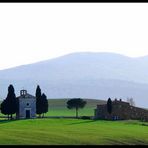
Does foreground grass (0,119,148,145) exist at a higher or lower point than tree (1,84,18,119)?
lower

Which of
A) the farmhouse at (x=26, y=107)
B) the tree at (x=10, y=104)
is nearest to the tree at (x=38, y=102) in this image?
the farmhouse at (x=26, y=107)

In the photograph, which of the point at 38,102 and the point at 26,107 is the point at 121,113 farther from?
the point at 26,107

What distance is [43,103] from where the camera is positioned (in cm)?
10088

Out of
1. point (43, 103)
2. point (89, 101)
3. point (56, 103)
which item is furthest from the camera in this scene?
point (89, 101)

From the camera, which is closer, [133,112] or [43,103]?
[43,103]

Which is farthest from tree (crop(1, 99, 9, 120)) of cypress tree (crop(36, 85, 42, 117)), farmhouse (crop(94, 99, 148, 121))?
farmhouse (crop(94, 99, 148, 121))

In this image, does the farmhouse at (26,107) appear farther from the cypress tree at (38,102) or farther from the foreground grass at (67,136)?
the foreground grass at (67,136)

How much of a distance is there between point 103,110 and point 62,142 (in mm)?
77118

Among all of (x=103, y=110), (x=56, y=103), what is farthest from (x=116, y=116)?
(x=56, y=103)

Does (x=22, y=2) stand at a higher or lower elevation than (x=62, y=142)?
higher

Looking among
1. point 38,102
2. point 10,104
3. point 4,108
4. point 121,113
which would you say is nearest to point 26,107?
point 38,102

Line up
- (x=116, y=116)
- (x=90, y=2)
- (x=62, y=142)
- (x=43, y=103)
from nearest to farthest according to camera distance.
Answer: (x=90, y=2), (x=62, y=142), (x=43, y=103), (x=116, y=116)

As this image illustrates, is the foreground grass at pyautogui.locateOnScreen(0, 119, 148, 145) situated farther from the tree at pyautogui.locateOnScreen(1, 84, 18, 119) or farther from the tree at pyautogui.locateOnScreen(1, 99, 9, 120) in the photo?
the tree at pyautogui.locateOnScreen(1, 99, 9, 120)

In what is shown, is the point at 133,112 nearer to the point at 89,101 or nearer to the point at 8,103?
the point at 8,103
